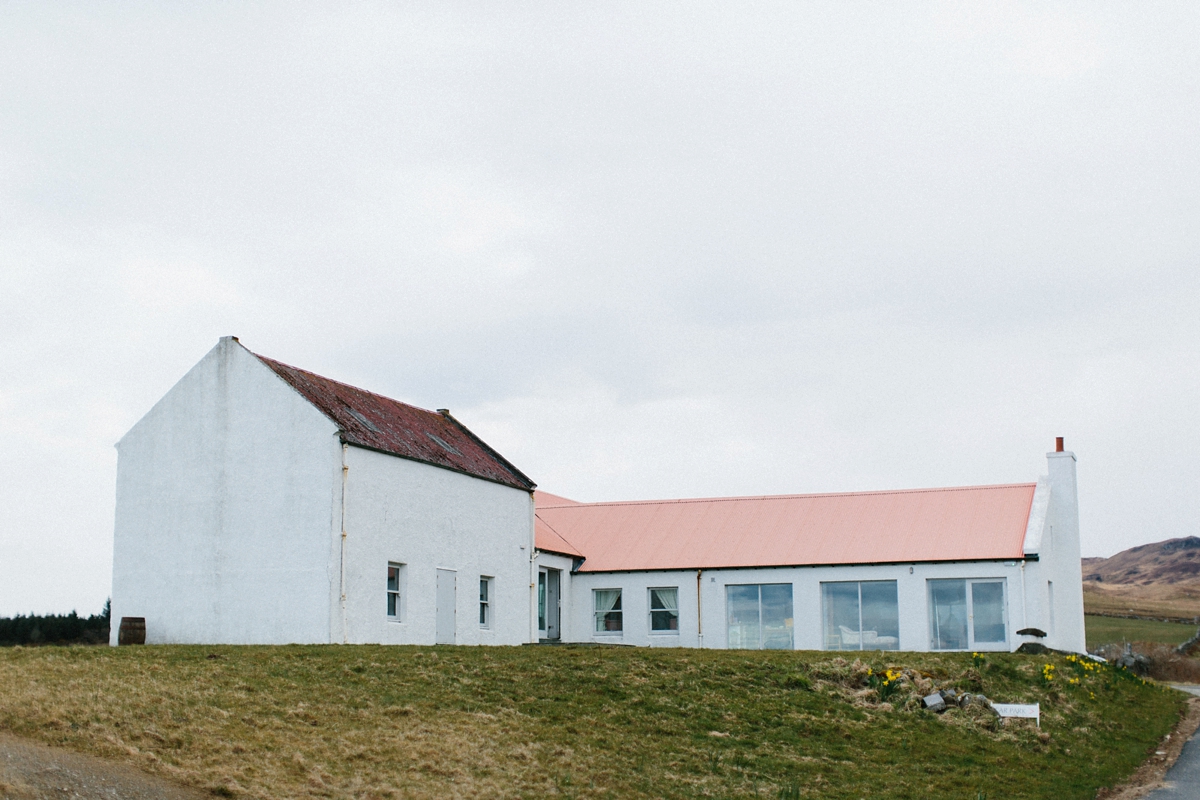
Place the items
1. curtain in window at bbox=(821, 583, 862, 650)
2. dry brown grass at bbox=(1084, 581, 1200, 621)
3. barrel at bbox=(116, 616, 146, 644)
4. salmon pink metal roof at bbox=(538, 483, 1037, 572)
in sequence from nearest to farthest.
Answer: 1. barrel at bbox=(116, 616, 146, 644)
2. curtain in window at bbox=(821, 583, 862, 650)
3. salmon pink metal roof at bbox=(538, 483, 1037, 572)
4. dry brown grass at bbox=(1084, 581, 1200, 621)

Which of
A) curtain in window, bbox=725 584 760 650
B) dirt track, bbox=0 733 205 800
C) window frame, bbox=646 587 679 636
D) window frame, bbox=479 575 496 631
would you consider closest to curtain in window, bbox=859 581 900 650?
curtain in window, bbox=725 584 760 650

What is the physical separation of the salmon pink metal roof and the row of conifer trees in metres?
14.8

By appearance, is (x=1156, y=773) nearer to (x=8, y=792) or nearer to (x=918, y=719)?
(x=918, y=719)

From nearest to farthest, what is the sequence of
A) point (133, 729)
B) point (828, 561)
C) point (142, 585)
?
1. point (133, 729)
2. point (142, 585)
3. point (828, 561)

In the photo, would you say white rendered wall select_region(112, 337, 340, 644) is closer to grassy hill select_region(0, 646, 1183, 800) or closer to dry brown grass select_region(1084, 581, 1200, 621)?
grassy hill select_region(0, 646, 1183, 800)

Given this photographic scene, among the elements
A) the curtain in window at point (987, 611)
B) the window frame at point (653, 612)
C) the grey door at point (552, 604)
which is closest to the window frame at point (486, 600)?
the grey door at point (552, 604)

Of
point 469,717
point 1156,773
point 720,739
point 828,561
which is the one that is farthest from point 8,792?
point 828,561

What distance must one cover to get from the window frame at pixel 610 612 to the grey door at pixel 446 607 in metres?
8.85

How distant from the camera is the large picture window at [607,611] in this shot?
40969 mm

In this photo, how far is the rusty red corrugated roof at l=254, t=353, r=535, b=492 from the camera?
30.8m

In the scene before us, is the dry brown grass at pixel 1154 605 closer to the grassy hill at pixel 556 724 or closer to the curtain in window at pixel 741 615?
the curtain in window at pixel 741 615

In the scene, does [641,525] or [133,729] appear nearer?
[133,729]

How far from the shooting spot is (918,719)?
21547 mm

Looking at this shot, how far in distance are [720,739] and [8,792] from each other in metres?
10.1
